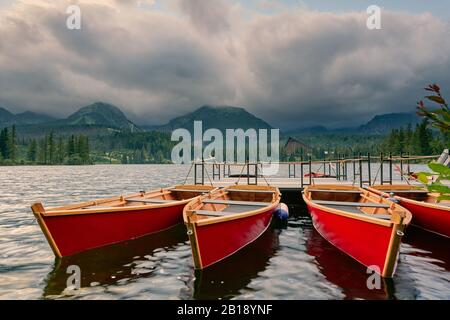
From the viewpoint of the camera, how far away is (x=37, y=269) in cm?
923

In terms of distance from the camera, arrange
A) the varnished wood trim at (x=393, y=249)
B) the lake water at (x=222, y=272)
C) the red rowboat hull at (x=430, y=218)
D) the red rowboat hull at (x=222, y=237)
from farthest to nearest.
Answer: the red rowboat hull at (x=430, y=218)
the red rowboat hull at (x=222, y=237)
the lake water at (x=222, y=272)
the varnished wood trim at (x=393, y=249)

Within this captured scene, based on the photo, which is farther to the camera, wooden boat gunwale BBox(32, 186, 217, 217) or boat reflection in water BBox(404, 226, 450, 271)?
boat reflection in water BBox(404, 226, 450, 271)

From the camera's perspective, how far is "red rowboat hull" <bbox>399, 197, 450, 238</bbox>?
11594mm

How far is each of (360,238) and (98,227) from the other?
8.66 meters

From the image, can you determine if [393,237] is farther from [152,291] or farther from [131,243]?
[131,243]

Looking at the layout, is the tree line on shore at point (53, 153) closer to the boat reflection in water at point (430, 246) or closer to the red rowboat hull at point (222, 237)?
the red rowboat hull at point (222, 237)

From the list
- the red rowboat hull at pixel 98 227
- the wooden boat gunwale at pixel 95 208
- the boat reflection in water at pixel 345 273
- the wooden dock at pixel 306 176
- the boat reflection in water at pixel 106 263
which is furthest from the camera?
the wooden dock at pixel 306 176

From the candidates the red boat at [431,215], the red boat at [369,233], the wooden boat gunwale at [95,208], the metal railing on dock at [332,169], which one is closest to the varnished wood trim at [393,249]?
the red boat at [369,233]

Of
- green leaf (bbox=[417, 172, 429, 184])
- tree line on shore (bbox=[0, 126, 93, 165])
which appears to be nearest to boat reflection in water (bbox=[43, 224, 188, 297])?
green leaf (bbox=[417, 172, 429, 184])

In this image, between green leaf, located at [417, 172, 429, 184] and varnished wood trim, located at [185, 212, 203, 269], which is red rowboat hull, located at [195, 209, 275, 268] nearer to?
varnished wood trim, located at [185, 212, 203, 269]

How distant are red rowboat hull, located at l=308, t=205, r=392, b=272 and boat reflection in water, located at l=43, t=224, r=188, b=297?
6.17 m

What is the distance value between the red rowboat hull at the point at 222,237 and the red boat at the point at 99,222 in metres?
3.96

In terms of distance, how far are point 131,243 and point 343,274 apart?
7.82 meters

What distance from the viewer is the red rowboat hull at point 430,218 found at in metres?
→ 11.6
